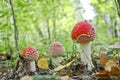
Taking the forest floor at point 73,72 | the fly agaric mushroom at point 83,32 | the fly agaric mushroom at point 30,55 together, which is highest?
the fly agaric mushroom at point 83,32

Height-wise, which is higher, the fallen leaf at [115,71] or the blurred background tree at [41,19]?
the blurred background tree at [41,19]

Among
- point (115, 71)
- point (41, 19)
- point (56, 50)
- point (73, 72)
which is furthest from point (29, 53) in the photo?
point (41, 19)

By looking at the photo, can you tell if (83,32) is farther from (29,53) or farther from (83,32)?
(29,53)

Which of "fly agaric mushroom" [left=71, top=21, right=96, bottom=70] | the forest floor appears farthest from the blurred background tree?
the forest floor

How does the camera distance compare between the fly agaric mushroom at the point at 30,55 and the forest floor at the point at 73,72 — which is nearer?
the forest floor at the point at 73,72

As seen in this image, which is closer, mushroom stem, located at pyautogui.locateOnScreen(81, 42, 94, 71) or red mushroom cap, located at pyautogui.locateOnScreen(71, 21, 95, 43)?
red mushroom cap, located at pyautogui.locateOnScreen(71, 21, 95, 43)

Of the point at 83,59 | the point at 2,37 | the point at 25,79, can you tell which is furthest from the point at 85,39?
the point at 2,37

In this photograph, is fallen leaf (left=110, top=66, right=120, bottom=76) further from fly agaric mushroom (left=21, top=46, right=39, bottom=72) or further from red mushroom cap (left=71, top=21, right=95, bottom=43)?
fly agaric mushroom (left=21, top=46, right=39, bottom=72)

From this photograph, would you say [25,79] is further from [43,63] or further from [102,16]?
[102,16]

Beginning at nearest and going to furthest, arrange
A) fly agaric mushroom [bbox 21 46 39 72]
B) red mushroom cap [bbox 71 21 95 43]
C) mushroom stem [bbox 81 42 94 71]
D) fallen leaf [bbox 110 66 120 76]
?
fallen leaf [bbox 110 66 120 76] < red mushroom cap [bbox 71 21 95 43] < mushroom stem [bbox 81 42 94 71] < fly agaric mushroom [bbox 21 46 39 72]

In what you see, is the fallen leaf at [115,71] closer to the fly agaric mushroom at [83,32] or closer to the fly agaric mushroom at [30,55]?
the fly agaric mushroom at [83,32]

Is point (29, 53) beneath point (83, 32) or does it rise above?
beneath

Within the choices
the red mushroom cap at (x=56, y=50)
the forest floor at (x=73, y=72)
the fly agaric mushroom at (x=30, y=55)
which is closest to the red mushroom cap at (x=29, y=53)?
the fly agaric mushroom at (x=30, y=55)
